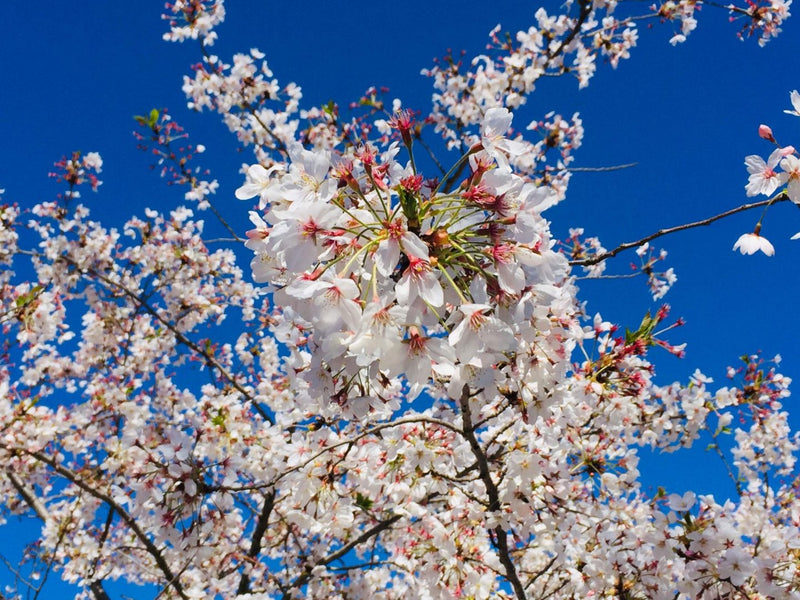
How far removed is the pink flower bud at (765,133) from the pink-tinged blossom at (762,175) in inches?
4.0

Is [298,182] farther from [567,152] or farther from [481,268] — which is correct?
[567,152]

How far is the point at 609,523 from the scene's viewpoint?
12.6 feet

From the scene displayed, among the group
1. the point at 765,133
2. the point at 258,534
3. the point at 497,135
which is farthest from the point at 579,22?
the point at 258,534

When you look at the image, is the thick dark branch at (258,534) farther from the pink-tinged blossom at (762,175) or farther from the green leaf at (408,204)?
the pink-tinged blossom at (762,175)

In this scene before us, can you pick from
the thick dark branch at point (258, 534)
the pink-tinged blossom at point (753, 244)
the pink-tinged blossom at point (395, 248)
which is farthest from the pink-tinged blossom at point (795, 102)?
the thick dark branch at point (258, 534)

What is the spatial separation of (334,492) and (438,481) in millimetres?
925

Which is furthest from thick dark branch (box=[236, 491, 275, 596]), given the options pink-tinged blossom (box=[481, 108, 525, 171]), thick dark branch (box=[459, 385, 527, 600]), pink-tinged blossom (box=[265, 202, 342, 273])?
pink-tinged blossom (box=[481, 108, 525, 171])

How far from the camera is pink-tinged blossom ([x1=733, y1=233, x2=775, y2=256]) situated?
192 centimetres

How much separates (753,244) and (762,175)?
0.26 m

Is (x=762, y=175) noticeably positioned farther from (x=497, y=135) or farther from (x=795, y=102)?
(x=497, y=135)

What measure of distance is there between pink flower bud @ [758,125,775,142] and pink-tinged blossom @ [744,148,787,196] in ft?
0.33

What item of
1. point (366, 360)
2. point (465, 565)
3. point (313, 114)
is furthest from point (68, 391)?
point (366, 360)

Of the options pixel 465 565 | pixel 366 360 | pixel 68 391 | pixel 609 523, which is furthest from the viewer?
pixel 68 391

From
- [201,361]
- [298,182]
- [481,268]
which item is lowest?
[481,268]
